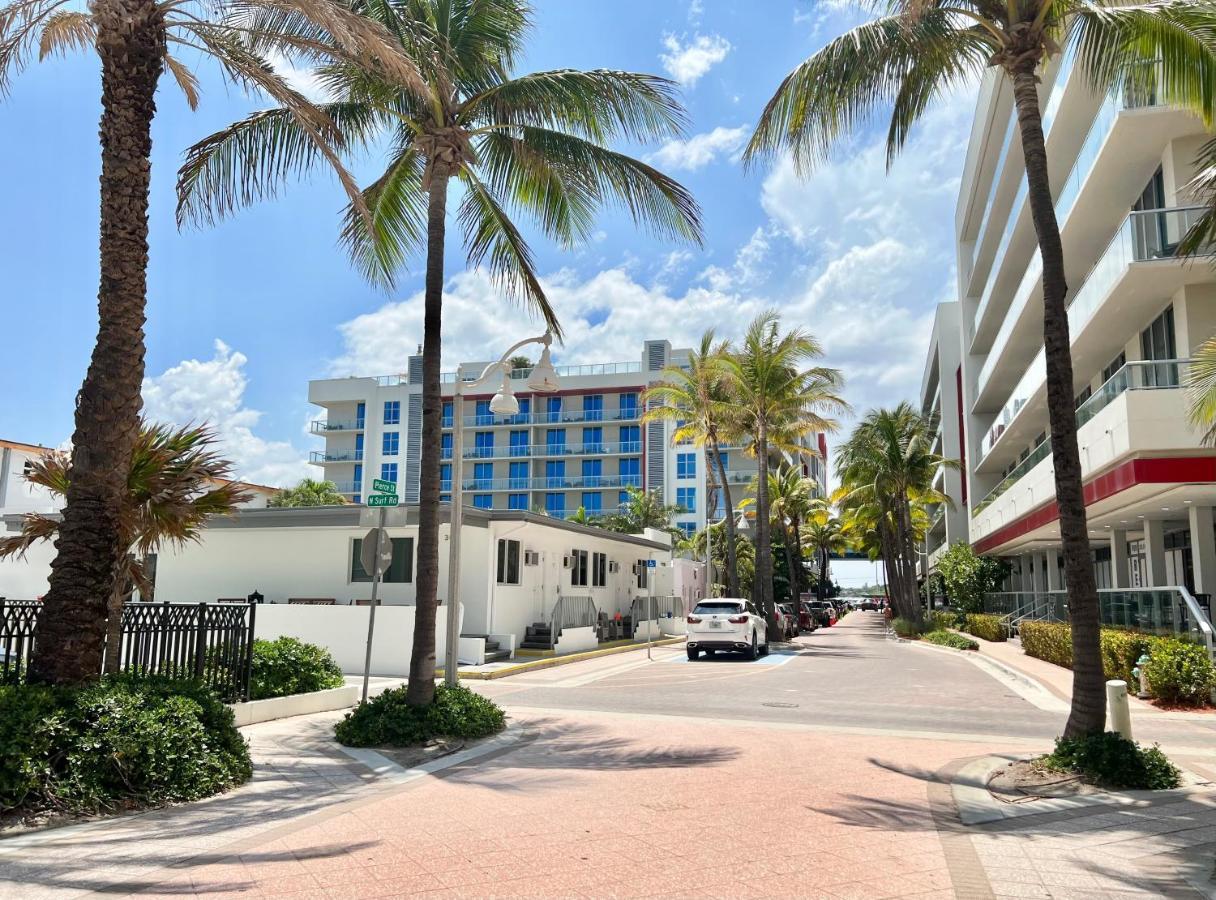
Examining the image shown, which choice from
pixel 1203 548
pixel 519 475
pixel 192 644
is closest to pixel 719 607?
pixel 1203 548

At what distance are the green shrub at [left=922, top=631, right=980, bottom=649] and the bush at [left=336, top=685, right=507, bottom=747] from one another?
79.1 ft

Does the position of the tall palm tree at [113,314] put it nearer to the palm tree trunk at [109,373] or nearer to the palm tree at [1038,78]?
the palm tree trunk at [109,373]

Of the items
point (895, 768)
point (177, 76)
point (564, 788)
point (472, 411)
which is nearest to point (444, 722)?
point (564, 788)

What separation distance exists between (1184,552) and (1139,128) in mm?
12991

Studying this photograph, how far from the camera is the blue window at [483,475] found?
8312 cm

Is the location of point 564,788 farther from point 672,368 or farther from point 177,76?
point 672,368

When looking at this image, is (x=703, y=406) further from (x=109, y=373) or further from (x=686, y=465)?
(x=686, y=465)

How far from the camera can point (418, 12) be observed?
462 inches

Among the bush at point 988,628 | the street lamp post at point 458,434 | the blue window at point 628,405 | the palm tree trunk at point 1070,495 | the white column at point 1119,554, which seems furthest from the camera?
the blue window at point 628,405

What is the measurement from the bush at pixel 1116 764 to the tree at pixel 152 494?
9966mm

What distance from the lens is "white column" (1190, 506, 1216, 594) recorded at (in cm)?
1967

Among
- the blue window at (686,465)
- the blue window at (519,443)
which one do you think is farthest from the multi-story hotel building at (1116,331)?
the blue window at (519,443)

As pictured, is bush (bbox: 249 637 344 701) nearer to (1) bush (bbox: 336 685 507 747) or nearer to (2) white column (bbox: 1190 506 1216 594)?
(1) bush (bbox: 336 685 507 747)

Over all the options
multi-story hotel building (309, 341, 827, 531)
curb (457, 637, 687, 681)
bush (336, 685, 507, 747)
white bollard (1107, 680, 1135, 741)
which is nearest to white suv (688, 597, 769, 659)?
curb (457, 637, 687, 681)
